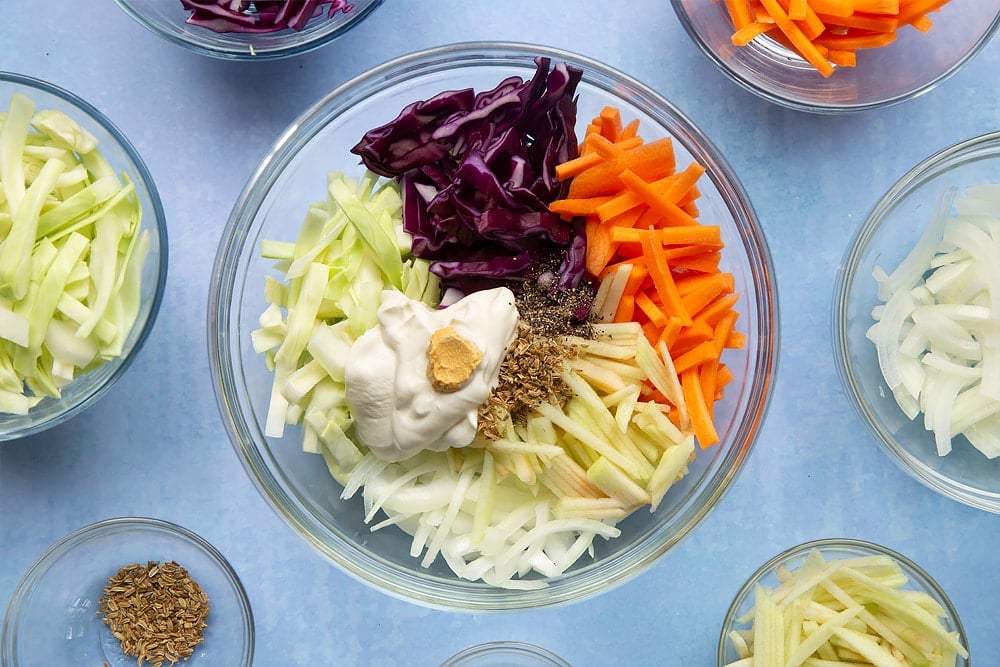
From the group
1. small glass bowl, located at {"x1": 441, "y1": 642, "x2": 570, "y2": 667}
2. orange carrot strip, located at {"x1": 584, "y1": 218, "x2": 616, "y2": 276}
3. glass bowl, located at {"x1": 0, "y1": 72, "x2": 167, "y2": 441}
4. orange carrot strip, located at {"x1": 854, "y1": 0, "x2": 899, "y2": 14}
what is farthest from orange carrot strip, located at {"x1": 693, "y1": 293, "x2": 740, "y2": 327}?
glass bowl, located at {"x1": 0, "y1": 72, "x2": 167, "y2": 441}

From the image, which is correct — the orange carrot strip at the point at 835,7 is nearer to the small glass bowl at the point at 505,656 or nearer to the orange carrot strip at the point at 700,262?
the orange carrot strip at the point at 700,262

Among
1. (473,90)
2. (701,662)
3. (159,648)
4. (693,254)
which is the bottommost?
(159,648)

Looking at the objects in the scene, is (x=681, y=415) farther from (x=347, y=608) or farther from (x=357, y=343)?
(x=347, y=608)

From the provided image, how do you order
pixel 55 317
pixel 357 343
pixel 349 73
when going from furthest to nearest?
1. pixel 349 73
2. pixel 55 317
3. pixel 357 343

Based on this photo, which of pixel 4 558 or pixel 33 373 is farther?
pixel 4 558

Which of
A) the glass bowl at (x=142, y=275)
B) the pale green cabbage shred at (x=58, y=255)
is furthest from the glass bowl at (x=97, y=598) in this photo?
the pale green cabbage shred at (x=58, y=255)

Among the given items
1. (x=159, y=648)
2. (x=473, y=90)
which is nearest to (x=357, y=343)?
(x=473, y=90)
